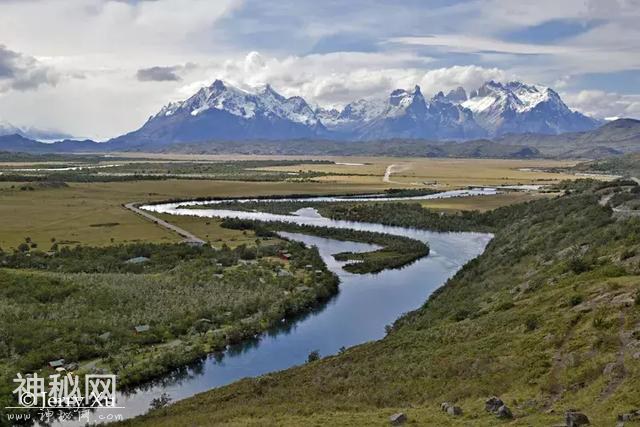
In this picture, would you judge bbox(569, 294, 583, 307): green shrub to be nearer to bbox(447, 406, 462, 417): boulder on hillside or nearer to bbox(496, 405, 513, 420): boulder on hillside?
bbox(447, 406, 462, 417): boulder on hillside

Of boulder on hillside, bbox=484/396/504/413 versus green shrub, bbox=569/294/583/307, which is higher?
green shrub, bbox=569/294/583/307

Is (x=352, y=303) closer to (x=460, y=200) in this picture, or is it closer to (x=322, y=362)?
(x=322, y=362)

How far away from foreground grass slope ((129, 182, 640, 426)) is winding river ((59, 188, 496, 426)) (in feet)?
17.4

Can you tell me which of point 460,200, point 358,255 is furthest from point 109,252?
point 460,200

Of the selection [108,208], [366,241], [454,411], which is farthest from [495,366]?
[108,208]

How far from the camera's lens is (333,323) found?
5534 centimetres

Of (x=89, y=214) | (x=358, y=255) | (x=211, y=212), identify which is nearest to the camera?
(x=358, y=255)

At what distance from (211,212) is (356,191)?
56.4m

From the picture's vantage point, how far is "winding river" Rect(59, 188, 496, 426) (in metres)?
41.1

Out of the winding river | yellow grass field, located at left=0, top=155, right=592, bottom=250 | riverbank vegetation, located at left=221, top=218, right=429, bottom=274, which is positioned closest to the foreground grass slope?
the winding river

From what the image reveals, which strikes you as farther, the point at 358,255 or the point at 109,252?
the point at 358,255

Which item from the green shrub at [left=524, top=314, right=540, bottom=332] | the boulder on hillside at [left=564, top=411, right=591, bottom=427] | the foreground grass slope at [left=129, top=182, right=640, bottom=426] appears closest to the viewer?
the boulder on hillside at [left=564, top=411, right=591, bottom=427]

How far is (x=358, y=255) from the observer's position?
279 feet

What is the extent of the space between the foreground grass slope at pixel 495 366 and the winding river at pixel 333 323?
5313 millimetres
